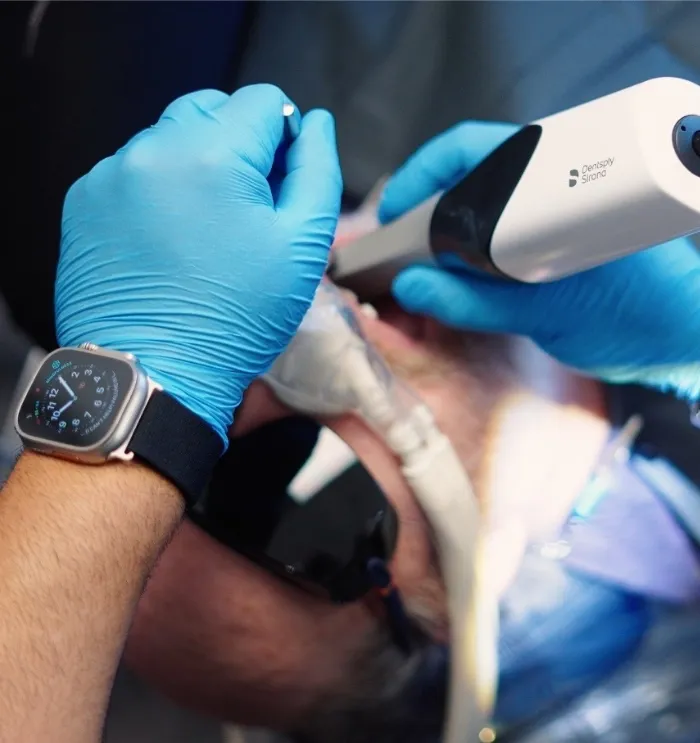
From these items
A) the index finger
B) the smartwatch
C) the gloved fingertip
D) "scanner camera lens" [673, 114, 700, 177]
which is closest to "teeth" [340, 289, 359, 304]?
the index finger

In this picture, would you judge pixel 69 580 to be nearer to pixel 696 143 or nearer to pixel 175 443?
pixel 175 443

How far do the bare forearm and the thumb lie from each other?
0.36 meters

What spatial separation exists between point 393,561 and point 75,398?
38 cm

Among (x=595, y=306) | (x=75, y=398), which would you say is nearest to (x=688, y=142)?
(x=595, y=306)

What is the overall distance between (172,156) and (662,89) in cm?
38

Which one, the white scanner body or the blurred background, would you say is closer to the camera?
the white scanner body

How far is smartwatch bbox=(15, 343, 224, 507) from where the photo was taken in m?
0.55

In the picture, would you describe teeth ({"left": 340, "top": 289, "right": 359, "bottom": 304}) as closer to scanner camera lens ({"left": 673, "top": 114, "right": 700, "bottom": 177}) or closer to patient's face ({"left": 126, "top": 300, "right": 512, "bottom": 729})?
patient's face ({"left": 126, "top": 300, "right": 512, "bottom": 729})

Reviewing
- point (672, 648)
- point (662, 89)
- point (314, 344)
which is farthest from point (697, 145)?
point (672, 648)

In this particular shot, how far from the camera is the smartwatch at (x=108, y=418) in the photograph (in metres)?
0.55

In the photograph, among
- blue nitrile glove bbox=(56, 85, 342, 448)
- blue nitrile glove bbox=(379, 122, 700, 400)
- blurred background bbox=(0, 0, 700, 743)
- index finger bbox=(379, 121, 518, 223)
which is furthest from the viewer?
blurred background bbox=(0, 0, 700, 743)

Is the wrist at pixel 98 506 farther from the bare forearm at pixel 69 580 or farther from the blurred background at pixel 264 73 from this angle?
the blurred background at pixel 264 73

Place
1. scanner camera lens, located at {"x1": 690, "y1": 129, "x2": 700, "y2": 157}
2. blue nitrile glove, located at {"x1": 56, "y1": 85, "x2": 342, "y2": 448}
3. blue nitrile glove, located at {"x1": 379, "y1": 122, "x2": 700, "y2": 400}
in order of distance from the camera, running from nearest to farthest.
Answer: scanner camera lens, located at {"x1": 690, "y1": 129, "x2": 700, "y2": 157} < blue nitrile glove, located at {"x1": 56, "y1": 85, "x2": 342, "y2": 448} < blue nitrile glove, located at {"x1": 379, "y1": 122, "x2": 700, "y2": 400}

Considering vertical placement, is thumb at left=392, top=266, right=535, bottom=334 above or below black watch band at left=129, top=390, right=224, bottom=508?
above
